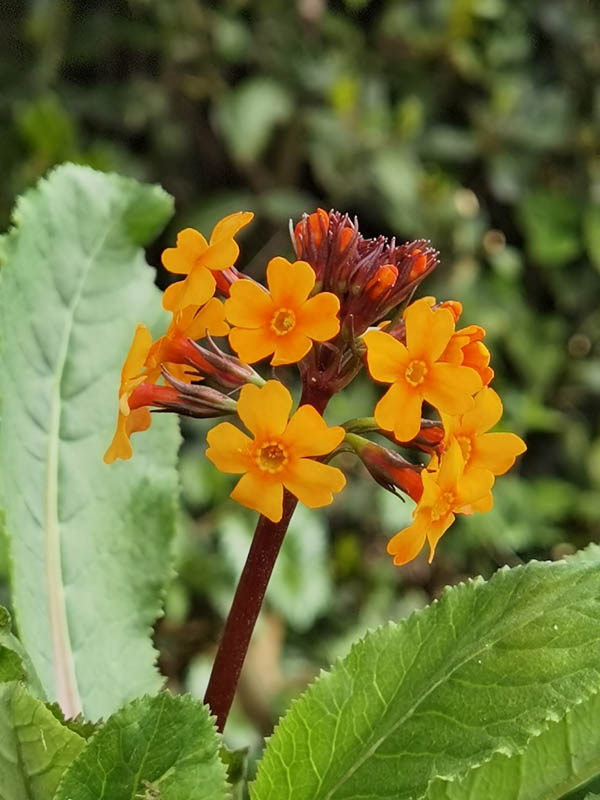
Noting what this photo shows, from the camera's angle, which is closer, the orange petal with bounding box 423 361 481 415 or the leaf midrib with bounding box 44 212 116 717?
the orange petal with bounding box 423 361 481 415

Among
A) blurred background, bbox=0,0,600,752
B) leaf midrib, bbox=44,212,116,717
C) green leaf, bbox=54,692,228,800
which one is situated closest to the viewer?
green leaf, bbox=54,692,228,800

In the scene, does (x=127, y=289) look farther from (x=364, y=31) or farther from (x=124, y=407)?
(x=364, y=31)

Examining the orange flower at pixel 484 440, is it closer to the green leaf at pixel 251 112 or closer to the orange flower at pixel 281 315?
the orange flower at pixel 281 315

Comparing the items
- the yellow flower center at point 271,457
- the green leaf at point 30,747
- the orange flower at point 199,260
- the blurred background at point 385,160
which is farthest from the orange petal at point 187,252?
the blurred background at point 385,160

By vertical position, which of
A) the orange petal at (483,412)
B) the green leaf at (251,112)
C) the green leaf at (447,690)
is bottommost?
the green leaf at (447,690)

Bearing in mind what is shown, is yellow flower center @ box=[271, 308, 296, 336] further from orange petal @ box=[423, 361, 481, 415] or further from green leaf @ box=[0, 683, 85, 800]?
green leaf @ box=[0, 683, 85, 800]

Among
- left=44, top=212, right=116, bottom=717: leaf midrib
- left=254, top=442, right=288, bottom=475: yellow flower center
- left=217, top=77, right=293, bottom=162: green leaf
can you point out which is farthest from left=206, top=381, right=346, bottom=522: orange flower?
left=217, top=77, right=293, bottom=162: green leaf

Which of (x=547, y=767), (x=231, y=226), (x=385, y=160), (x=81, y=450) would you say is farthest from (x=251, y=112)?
(x=547, y=767)

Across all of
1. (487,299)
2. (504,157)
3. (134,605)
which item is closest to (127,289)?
(134,605)
